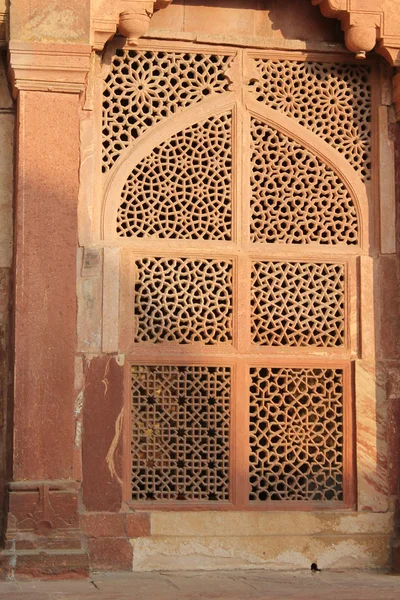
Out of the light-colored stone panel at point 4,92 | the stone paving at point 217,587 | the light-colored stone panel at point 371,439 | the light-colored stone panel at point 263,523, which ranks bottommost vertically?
the stone paving at point 217,587

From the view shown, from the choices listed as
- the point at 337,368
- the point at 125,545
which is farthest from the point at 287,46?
the point at 125,545

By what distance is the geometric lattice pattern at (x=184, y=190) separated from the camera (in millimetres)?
7910

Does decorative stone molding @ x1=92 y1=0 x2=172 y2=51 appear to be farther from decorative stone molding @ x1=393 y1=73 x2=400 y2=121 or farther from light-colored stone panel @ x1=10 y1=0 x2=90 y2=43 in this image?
decorative stone molding @ x1=393 y1=73 x2=400 y2=121

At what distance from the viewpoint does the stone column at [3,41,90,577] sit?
23.2 ft

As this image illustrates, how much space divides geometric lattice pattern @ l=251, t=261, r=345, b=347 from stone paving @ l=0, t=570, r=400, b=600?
1.62m

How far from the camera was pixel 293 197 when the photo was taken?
8.09 m

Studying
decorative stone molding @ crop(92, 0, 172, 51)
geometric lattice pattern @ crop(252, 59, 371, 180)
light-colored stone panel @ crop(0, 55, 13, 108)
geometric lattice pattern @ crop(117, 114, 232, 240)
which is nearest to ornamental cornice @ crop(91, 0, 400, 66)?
decorative stone molding @ crop(92, 0, 172, 51)


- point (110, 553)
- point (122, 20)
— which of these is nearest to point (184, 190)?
point (122, 20)

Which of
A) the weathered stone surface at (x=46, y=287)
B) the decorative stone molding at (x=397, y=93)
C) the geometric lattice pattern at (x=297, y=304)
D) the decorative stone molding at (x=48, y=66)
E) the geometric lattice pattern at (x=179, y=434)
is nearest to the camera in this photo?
the weathered stone surface at (x=46, y=287)

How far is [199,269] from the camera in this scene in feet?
26.1

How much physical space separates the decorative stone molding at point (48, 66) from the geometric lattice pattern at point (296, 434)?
93.1 inches

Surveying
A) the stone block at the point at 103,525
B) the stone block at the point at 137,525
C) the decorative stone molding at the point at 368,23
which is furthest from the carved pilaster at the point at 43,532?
the decorative stone molding at the point at 368,23

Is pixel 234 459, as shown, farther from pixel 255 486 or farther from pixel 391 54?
pixel 391 54

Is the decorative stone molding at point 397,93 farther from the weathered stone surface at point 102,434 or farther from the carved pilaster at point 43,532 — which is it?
the carved pilaster at point 43,532
